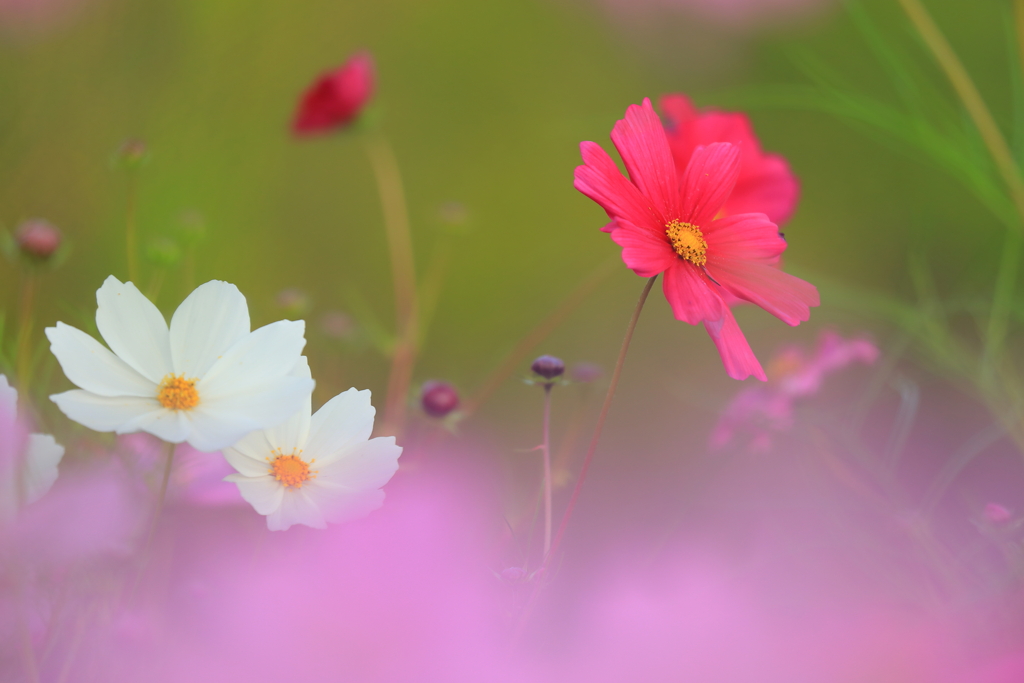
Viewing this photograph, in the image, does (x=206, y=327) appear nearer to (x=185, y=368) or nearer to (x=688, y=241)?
(x=185, y=368)

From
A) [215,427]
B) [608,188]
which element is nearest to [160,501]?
[215,427]

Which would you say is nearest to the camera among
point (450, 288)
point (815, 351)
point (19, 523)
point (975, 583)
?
point (19, 523)

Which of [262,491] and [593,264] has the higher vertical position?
[593,264]

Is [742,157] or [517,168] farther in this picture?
[517,168]

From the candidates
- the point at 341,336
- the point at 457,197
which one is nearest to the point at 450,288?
the point at 457,197

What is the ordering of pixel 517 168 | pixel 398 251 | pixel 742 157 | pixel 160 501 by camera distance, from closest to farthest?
pixel 160 501 → pixel 742 157 → pixel 398 251 → pixel 517 168

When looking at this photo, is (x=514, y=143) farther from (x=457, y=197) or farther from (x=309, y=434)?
(x=309, y=434)

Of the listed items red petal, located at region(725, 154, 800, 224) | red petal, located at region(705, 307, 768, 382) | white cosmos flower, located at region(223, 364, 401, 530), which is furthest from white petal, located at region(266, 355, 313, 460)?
red petal, located at region(725, 154, 800, 224)

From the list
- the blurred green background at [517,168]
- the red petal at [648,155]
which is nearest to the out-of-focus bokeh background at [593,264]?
the blurred green background at [517,168]
